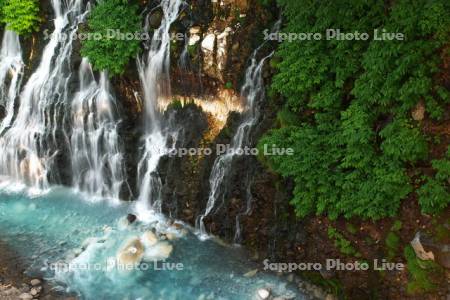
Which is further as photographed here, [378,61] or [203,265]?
[203,265]

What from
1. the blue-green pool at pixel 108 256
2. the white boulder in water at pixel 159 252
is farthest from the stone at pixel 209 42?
the white boulder in water at pixel 159 252

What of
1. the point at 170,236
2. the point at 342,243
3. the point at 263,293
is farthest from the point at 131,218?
the point at 342,243

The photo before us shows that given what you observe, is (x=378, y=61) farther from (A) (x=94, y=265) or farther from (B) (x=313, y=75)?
(A) (x=94, y=265)

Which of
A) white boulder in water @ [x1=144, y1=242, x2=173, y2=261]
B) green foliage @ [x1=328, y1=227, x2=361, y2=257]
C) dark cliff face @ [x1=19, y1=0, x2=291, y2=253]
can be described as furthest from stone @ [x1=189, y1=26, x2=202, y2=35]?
green foliage @ [x1=328, y1=227, x2=361, y2=257]

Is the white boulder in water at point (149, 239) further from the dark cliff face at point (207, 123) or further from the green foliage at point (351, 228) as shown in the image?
the green foliage at point (351, 228)

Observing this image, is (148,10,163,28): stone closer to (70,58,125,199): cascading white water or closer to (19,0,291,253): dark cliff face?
(19,0,291,253): dark cliff face

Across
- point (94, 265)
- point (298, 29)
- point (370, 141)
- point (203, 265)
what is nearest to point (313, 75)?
point (298, 29)
